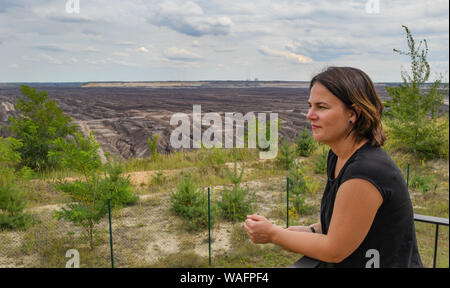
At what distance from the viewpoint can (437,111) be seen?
10.6 metres

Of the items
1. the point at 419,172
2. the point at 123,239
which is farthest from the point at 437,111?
the point at 123,239

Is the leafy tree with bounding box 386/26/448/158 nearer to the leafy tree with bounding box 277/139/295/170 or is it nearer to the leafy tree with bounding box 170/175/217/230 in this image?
the leafy tree with bounding box 277/139/295/170

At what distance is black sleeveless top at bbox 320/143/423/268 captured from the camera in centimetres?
121

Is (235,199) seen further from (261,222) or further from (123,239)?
(261,222)

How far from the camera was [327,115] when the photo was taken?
1316 mm

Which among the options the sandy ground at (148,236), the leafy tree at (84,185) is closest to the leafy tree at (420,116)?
the sandy ground at (148,236)

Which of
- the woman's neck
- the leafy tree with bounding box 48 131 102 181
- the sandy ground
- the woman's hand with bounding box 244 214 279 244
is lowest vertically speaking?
the sandy ground

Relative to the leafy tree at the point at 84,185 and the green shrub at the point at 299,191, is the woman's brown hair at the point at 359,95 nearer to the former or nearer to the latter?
the leafy tree at the point at 84,185

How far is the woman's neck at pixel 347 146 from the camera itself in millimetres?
1367

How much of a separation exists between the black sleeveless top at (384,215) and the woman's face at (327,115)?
0.11 m

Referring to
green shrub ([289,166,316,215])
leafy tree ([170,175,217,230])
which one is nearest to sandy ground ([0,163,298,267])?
leafy tree ([170,175,217,230])

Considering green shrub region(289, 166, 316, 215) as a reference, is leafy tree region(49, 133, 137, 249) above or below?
above

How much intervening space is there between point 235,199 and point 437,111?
752cm

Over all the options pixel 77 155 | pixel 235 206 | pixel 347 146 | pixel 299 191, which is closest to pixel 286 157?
pixel 299 191
